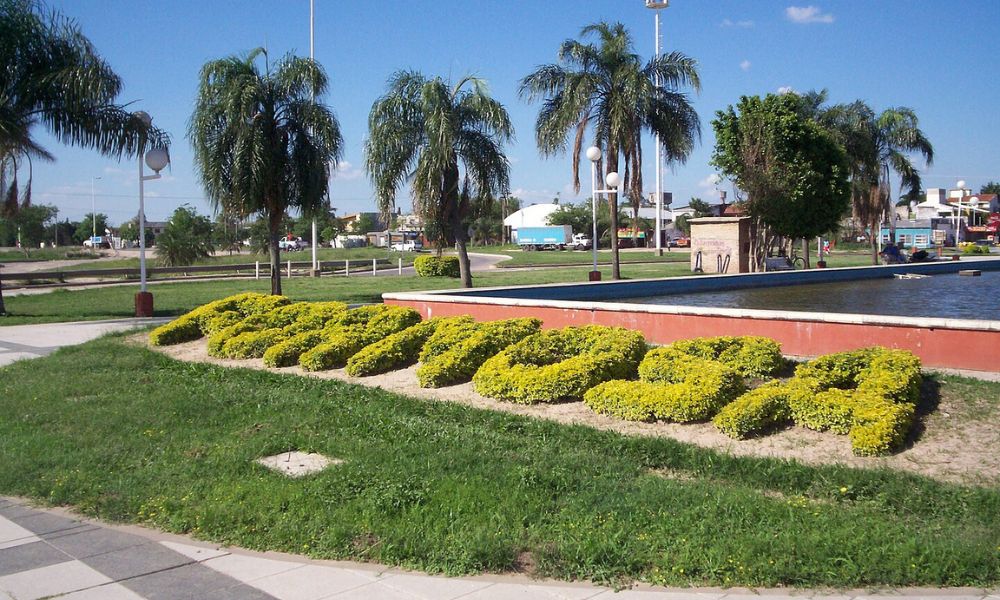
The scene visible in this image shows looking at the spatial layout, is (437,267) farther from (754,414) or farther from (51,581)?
(51,581)

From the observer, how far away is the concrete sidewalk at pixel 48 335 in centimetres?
1453

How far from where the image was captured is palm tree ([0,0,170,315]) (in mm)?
19203

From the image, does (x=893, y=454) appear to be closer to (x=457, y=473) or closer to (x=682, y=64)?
(x=457, y=473)

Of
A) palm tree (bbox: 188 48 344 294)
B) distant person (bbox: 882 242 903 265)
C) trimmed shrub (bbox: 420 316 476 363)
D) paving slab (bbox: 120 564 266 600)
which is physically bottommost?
paving slab (bbox: 120 564 266 600)

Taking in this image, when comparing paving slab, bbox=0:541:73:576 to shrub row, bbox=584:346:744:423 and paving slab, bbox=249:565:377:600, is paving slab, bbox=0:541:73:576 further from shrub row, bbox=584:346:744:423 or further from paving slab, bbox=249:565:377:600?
shrub row, bbox=584:346:744:423

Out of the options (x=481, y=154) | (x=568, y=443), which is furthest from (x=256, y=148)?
(x=568, y=443)

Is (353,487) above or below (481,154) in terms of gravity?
below

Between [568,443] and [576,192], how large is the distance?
1837 centimetres

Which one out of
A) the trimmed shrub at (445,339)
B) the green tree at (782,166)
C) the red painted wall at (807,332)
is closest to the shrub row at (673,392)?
the red painted wall at (807,332)

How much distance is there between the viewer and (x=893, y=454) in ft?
22.1

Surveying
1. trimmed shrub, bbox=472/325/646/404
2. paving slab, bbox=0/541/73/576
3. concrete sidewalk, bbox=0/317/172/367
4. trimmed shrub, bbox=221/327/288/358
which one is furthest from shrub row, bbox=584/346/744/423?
concrete sidewalk, bbox=0/317/172/367

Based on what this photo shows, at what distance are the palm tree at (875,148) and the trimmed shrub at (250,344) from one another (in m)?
29.6

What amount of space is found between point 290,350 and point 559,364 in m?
4.51

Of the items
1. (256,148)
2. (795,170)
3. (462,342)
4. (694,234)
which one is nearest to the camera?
(462,342)
